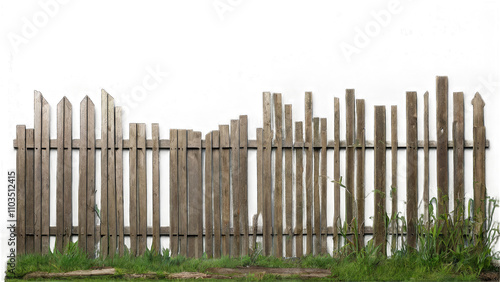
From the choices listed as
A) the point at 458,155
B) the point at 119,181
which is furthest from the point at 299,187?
the point at 119,181

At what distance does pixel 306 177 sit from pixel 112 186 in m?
2.34

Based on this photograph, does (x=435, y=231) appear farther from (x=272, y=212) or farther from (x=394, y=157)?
(x=272, y=212)

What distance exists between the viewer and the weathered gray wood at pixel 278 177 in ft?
17.6

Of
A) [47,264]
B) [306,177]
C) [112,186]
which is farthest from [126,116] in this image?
[306,177]

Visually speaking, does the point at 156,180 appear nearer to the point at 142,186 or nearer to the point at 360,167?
the point at 142,186

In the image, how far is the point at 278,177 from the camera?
5375 mm

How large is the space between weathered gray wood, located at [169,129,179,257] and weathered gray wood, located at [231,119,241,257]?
→ 68 cm

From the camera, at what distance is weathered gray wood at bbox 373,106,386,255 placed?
5395 mm

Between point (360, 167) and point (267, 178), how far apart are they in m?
1.12

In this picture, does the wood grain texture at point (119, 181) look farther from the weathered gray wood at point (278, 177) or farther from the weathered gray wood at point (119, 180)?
the weathered gray wood at point (278, 177)

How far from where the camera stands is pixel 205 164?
17.7 feet

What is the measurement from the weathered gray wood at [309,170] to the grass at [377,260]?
231 millimetres

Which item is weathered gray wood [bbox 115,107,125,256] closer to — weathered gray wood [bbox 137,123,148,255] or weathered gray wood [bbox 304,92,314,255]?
weathered gray wood [bbox 137,123,148,255]

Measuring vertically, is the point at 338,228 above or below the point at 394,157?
below
